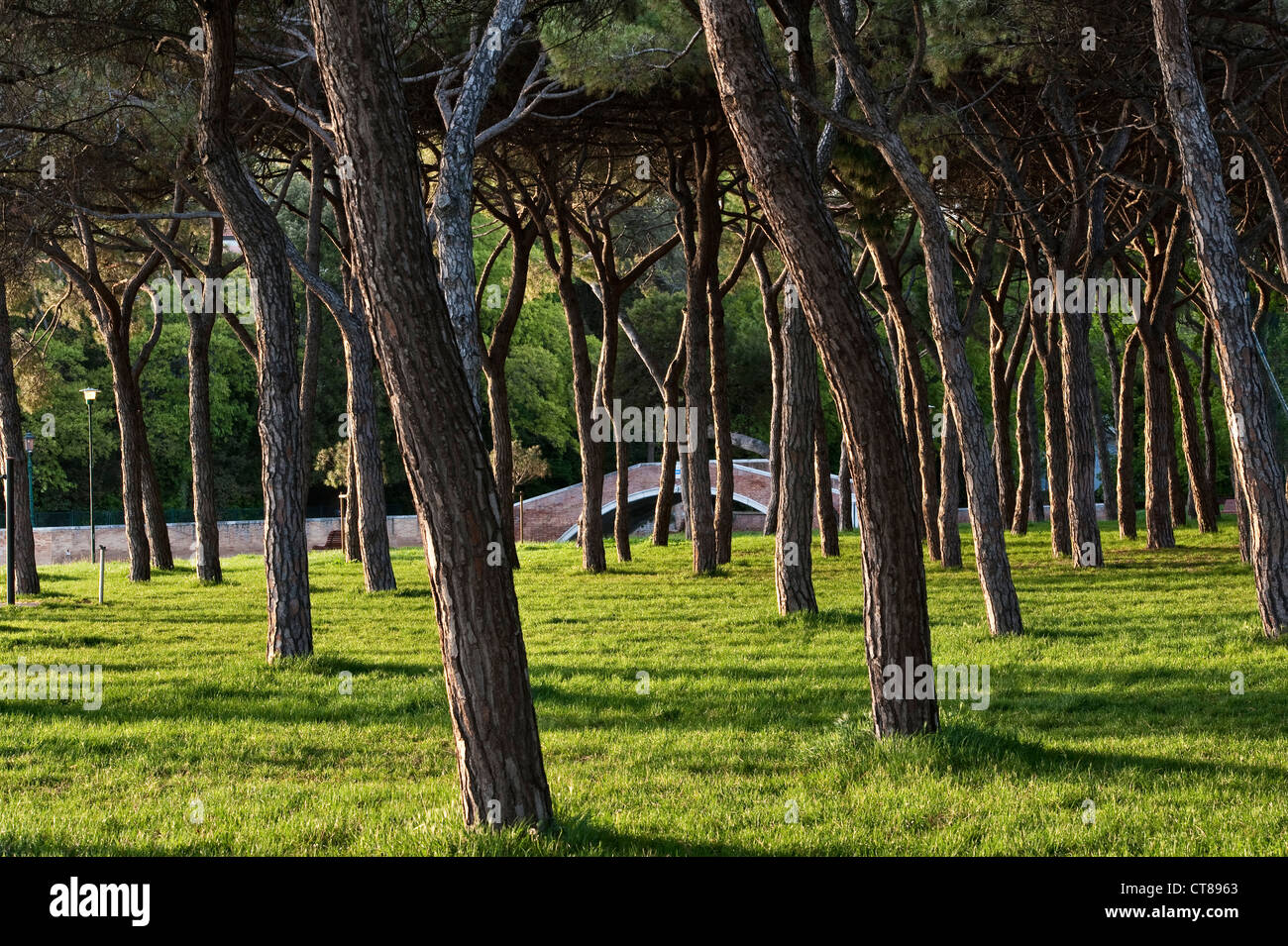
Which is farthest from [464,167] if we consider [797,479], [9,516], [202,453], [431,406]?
[202,453]

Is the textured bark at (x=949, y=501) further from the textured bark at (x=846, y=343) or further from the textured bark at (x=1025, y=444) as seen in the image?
the textured bark at (x=846, y=343)

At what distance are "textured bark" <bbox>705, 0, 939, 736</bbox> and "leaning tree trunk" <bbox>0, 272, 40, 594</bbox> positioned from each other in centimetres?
1277

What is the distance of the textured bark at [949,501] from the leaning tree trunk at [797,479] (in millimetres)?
5402

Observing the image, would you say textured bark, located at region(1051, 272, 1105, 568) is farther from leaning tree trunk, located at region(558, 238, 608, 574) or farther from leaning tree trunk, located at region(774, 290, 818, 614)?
leaning tree trunk, located at region(558, 238, 608, 574)

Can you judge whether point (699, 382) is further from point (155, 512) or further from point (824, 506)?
point (155, 512)

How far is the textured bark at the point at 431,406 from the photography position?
207 inches

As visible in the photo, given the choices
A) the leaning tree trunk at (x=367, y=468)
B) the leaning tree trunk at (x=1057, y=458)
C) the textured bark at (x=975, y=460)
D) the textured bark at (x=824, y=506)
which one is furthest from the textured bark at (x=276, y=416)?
the textured bark at (x=824, y=506)

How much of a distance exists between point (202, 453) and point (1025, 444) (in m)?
15.5

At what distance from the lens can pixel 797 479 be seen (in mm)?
14031

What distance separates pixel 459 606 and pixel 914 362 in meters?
15.7

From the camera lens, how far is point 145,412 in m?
48.2

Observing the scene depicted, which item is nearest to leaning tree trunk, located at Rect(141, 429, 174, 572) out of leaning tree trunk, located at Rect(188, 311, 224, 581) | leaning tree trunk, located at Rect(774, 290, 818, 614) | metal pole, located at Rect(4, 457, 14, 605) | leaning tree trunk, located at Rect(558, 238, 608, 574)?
leaning tree trunk, located at Rect(188, 311, 224, 581)

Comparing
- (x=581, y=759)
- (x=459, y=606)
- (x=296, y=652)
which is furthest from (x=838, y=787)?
(x=296, y=652)

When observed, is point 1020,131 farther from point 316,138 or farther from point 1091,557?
point 316,138
